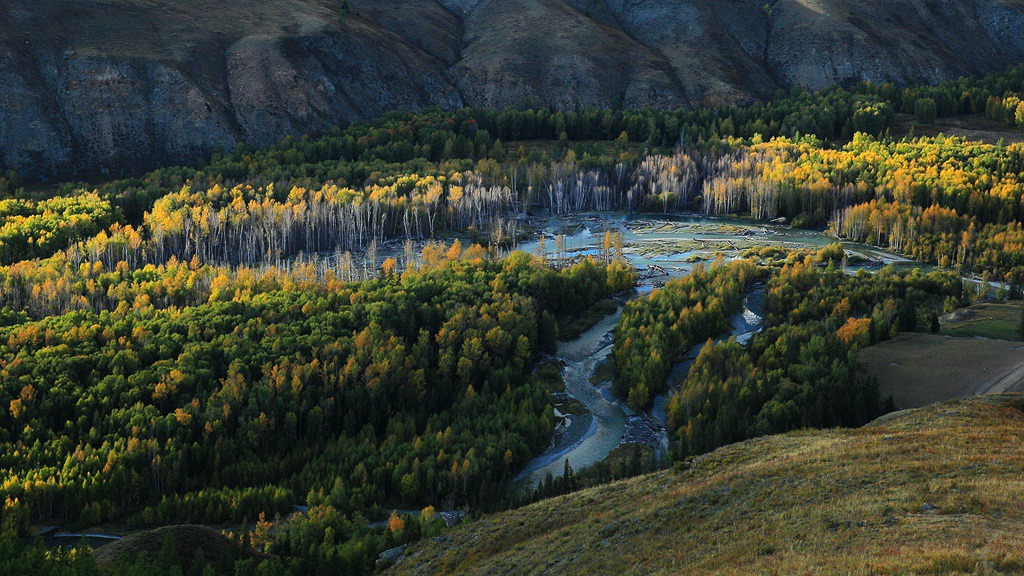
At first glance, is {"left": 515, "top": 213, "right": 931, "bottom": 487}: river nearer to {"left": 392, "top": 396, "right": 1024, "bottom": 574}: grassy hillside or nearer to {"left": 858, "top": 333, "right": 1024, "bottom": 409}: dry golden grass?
{"left": 858, "top": 333, "right": 1024, "bottom": 409}: dry golden grass

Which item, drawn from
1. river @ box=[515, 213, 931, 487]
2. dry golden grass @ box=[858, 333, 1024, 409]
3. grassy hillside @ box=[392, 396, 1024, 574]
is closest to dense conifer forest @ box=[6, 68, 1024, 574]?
river @ box=[515, 213, 931, 487]

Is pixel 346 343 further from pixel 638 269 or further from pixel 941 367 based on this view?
pixel 638 269

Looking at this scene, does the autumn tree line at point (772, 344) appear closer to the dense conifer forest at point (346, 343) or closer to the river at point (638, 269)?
the dense conifer forest at point (346, 343)

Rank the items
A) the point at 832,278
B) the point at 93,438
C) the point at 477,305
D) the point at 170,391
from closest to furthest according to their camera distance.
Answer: the point at 93,438, the point at 170,391, the point at 477,305, the point at 832,278

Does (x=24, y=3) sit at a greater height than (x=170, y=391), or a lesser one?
greater

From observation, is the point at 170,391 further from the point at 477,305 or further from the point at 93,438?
the point at 477,305

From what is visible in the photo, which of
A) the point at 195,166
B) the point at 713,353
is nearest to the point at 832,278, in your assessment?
the point at 713,353

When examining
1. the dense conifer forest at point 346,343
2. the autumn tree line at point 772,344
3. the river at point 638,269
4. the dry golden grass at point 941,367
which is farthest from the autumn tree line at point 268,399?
the dry golden grass at point 941,367

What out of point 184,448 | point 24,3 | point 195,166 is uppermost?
point 24,3
